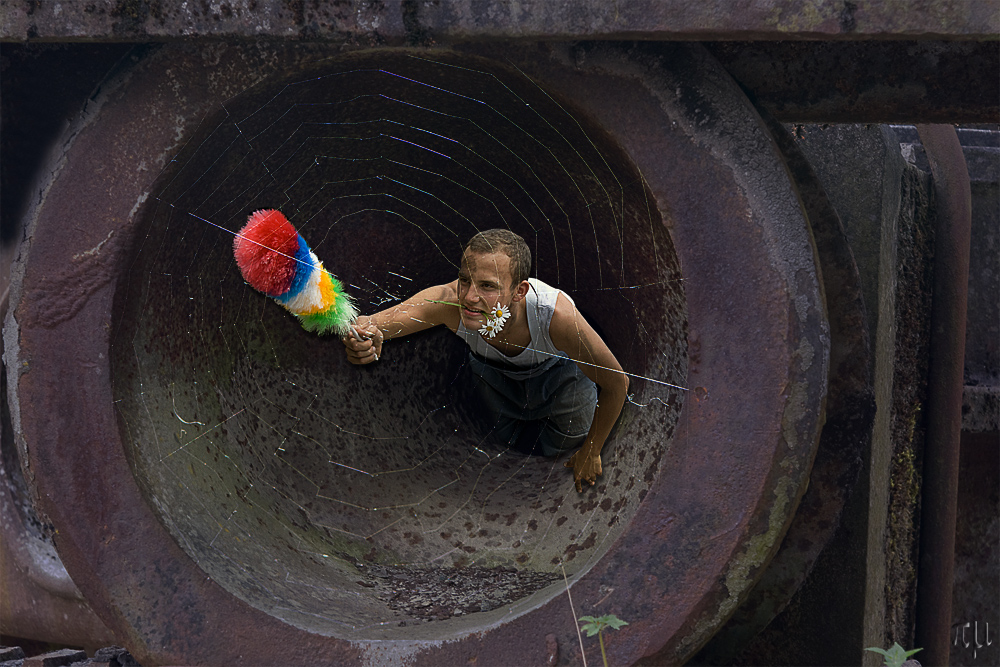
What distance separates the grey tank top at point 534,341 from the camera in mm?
2148

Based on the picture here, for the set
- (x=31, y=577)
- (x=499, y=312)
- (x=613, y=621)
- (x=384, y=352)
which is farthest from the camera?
(x=384, y=352)

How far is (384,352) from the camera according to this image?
9.05 feet

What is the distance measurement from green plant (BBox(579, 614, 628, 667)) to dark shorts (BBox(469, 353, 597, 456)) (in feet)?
3.56

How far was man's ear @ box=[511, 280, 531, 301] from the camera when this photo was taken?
202 centimetres

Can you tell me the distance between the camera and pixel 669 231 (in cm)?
165

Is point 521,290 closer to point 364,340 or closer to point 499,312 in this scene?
point 499,312

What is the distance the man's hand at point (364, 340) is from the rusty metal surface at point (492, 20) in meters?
0.70

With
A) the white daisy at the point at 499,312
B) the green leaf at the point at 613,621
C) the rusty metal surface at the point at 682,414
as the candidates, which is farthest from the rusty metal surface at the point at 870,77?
the green leaf at the point at 613,621

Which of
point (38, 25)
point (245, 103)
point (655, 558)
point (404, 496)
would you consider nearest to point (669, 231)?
point (655, 558)

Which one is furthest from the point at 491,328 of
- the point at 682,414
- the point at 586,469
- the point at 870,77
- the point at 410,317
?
the point at 870,77

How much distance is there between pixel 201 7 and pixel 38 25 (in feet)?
1.22

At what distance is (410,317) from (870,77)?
135 cm

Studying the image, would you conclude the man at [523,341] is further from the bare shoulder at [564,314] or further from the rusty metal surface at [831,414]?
the rusty metal surface at [831,414]

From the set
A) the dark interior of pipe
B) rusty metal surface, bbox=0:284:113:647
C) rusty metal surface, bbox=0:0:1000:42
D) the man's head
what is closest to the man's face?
the man's head
